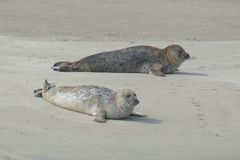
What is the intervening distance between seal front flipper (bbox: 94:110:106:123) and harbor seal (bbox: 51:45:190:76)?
2.56m

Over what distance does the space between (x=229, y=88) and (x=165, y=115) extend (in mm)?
1694

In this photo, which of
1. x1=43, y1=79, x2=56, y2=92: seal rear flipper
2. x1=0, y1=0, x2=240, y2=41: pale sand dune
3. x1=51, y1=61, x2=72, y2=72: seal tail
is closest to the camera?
x1=43, y1=79, x2=56, y2=92: seal rear flipper

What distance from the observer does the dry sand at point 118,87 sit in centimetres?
711

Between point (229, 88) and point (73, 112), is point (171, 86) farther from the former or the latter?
point (73, 112)

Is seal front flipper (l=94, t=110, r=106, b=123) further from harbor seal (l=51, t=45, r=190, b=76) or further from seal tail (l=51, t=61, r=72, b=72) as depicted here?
harbor seal (l=51, t=45, r=190, b=76)

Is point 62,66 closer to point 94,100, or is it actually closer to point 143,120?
point 94,100

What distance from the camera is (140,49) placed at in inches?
458

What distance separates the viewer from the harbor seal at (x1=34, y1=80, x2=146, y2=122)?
8.19 meters

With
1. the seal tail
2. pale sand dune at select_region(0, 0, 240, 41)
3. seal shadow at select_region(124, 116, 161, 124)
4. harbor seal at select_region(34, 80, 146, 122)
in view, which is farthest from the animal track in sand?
pale sand dune at select_region(0, 0, 240, 41)

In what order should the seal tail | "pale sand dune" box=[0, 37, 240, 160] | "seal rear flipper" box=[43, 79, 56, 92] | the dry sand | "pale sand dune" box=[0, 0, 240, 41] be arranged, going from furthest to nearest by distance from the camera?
"pale sand dune" box=[0, 0, 240, 41] → the seal tail → "seal rear flipper" box=[43, 79, 56, 92] → the dry sand → "pale sand dune" box=[0, 37, 240, 160]

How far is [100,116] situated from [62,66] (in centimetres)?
259

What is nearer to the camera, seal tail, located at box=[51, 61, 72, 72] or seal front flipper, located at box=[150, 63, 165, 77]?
seal tail, located at box=[51, 61, 72, 72]

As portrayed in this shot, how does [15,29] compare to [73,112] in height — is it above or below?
below

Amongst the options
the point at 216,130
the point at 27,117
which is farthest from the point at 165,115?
the point at 27,117
